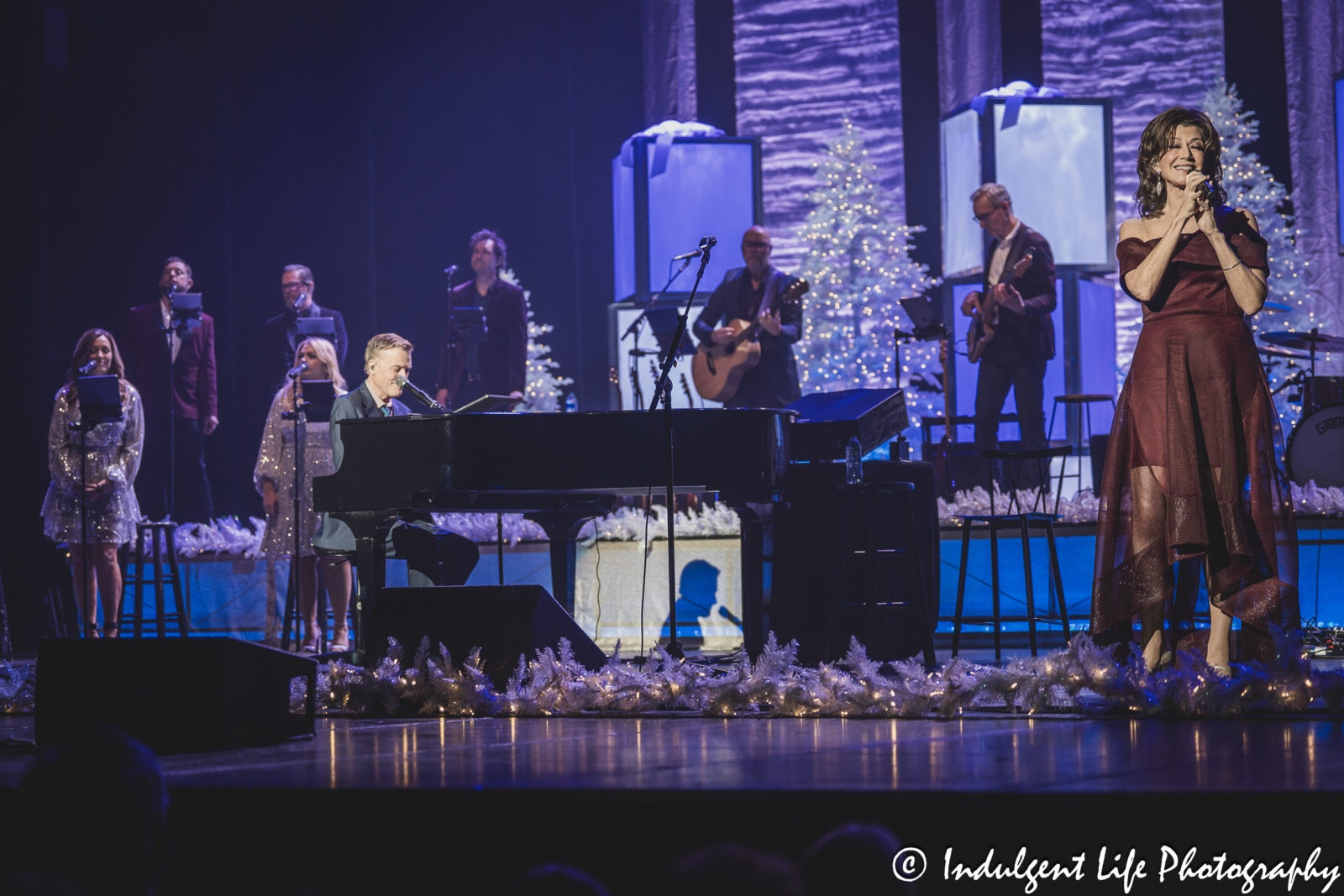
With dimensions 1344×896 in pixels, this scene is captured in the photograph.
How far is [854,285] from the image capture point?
12.3 metres

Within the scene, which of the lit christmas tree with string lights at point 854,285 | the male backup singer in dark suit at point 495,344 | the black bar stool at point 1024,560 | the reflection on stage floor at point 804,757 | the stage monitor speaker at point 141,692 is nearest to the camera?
the reflection on stage floor at point 804,757

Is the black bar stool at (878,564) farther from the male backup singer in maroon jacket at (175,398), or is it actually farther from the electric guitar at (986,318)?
the male backup singer in maroon jacket at (175,398)

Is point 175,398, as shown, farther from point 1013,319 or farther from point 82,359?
point 1013,319

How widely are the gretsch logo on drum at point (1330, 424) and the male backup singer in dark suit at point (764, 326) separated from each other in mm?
2903

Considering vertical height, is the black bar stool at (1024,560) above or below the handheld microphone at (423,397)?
below

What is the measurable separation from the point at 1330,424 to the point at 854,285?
5.48 metres

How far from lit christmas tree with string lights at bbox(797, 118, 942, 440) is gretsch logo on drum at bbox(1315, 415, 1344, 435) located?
15.2ft

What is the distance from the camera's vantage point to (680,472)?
4.86 m

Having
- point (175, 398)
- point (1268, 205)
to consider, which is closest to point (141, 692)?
point (175, 398)

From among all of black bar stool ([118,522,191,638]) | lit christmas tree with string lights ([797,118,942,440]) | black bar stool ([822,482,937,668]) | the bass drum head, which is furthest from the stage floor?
lit christmas tree with string lights ([797,118,942,440])

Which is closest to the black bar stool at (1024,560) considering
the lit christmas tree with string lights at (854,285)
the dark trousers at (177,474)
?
the dark trousers at (177,474)

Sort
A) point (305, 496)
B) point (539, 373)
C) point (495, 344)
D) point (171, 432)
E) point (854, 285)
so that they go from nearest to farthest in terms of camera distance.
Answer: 1. point (305, 496)
2. point (171, 432)
3. point (495, 344)
4. point (539, 373)
5. point (854, 285)

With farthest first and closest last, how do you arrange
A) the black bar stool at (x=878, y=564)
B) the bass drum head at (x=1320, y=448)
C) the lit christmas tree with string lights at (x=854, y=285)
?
the lit christmas tree with string lights at (x=854, y=285) → the bass drum head at (x=1320, y=448) → the black bar stool at (x=878, y=564)

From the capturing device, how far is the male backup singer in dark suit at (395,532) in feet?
18.6
